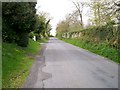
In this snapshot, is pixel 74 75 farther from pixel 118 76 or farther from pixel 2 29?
pixel 2 29

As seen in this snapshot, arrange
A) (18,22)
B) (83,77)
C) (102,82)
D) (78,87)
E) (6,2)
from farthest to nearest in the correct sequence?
(18,22) < (6,2) < (83,77) < (102,82) < (78,87)

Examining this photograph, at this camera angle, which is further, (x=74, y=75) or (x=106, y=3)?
(x=106, y=3)

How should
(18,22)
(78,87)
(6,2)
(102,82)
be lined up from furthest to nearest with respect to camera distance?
(18,22) → (6,2) → (102,82) → (78,87)

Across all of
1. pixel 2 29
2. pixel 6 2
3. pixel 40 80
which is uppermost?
pixel 6 2

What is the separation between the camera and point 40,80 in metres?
10.1

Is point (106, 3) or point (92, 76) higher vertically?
point (106, 3)

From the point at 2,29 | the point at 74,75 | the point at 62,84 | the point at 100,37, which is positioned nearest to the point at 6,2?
the point at 2,29

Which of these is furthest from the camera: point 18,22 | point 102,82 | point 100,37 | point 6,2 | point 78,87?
point 100,37

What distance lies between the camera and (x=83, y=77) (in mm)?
10742

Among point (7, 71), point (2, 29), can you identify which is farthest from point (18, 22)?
point (7, 71)

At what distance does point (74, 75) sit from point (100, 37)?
1722 cm

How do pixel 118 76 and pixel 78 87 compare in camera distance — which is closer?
pixel 78 87

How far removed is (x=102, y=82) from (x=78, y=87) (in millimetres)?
1430

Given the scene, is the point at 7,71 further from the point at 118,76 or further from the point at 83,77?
the point at 118,76
